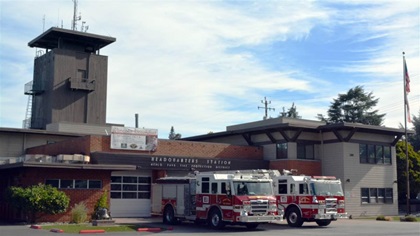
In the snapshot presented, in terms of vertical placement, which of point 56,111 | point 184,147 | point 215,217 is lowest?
point 215,217

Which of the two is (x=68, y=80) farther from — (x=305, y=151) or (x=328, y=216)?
(x=328, y=216)

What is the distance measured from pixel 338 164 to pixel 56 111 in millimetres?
28845

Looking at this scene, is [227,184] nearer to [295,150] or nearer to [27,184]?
[27,184]

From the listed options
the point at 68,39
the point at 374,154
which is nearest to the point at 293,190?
the point at 374,154

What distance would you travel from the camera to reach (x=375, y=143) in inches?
1630

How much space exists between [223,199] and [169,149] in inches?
450

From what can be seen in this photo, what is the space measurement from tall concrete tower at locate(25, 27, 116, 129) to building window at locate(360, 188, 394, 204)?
1130 inches

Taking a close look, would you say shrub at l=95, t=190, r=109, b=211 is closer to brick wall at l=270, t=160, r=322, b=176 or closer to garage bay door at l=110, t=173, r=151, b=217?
garage bay door at l=110, t=173, r=151, b=217

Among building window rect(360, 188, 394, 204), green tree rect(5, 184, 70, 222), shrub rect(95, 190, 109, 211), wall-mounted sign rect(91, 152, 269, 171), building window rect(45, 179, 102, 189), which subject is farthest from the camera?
building window rect(360, 188, 394, 204)

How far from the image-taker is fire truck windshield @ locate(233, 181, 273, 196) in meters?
25.7

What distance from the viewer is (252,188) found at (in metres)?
26.1

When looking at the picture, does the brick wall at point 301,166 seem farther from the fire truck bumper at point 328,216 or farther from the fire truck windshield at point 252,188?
the fire truck windshield at point 252,188

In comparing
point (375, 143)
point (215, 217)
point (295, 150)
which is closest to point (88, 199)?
point (215, 217)

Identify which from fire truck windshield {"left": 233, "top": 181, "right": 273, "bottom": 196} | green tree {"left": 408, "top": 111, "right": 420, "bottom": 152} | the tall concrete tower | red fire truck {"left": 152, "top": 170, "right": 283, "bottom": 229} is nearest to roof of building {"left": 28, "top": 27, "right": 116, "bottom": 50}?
the tall concrete tower
